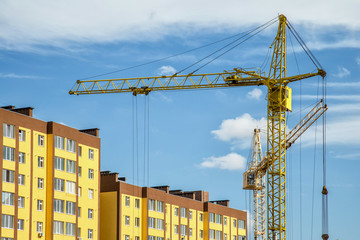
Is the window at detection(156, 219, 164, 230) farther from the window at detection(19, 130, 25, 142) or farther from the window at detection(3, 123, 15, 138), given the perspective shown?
the window at detection(3, 123, 15, 138)

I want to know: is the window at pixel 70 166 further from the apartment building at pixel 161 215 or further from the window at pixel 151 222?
the window at pixel 151 222

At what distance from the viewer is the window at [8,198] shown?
86062 millimetres

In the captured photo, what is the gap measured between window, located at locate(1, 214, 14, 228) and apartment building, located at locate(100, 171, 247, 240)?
69.8ft

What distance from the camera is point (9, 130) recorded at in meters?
87.6

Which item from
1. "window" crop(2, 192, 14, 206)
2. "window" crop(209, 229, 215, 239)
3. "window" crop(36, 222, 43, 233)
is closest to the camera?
"window" crop(2, 192, 14, 206)


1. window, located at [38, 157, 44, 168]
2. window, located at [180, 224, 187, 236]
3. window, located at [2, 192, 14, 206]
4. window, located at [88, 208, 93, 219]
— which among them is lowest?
window, located at [180, 224, 187, 236]

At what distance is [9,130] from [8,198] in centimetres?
769

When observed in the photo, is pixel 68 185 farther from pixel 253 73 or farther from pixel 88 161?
pixel 253 73

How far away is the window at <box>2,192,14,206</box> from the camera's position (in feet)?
282

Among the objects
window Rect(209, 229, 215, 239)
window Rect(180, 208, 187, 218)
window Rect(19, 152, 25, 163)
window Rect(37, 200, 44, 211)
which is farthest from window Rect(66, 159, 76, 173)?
window Rect(209, 229, 215, 239)

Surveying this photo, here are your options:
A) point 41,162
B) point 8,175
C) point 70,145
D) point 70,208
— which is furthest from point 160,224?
point 8,175

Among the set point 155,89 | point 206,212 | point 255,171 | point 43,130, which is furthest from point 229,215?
point 43,130

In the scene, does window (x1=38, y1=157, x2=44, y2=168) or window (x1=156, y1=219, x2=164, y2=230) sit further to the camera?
window (x1=156, y1=219, x2=164, y2=230)

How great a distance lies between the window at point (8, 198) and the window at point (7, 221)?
145 cm
